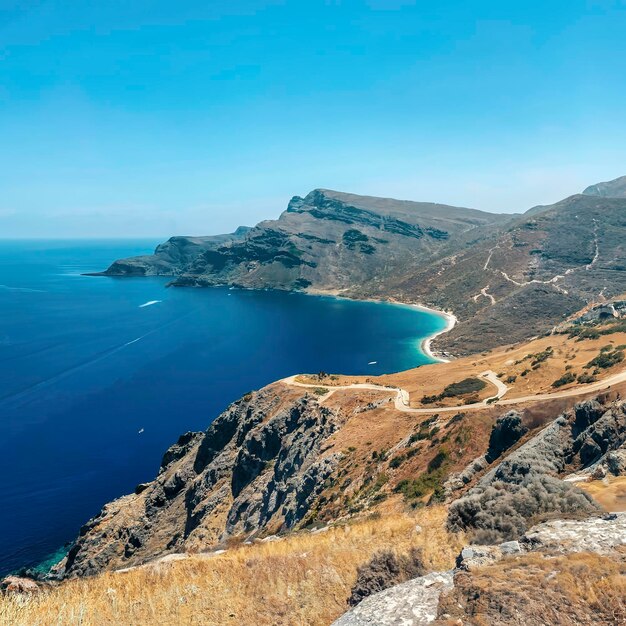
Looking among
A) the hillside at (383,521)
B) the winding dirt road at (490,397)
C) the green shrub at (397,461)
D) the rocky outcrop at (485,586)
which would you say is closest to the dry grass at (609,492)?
the hillside at (383,521)

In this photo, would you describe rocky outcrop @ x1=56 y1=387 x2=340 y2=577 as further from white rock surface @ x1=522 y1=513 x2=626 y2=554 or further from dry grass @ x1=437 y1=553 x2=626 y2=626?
dry grass @ x1=437 y1=553 x2=626 y2=626

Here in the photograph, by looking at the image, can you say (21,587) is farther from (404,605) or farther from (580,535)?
(580,535)

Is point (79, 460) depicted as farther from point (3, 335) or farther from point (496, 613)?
point (3, 335)

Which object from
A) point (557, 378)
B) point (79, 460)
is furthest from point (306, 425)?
point (79, 460)

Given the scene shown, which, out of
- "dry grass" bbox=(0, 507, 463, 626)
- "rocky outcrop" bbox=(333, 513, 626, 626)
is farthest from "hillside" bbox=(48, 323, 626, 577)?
"rocky outcrop" bbox=(333, 513, 626, 626)

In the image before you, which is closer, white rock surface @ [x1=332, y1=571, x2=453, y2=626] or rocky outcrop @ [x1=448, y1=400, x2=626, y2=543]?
white rock surface @ [x1=332, y1=571, x2=453, y2=626]

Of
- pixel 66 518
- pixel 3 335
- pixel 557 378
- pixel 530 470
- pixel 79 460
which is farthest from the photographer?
pixel 3 335
